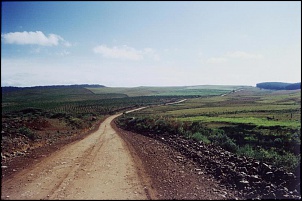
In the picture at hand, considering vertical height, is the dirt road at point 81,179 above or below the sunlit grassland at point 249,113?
below

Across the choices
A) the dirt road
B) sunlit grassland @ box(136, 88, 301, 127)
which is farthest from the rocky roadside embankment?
sunlit grassland @ box(136, 88, 301, 127)

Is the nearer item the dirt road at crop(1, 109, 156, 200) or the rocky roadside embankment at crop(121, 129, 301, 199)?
the rocky roadside embankment at crop(121, 129, 301, 199)

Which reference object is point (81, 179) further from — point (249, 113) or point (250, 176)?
point (249, 113)

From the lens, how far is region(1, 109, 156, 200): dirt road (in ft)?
30.1

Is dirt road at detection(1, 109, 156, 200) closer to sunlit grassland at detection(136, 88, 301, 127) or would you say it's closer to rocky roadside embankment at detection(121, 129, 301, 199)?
rocky roadside embankment at detection(121, 129, 301, 199)

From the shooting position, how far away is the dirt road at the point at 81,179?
916 centimetres

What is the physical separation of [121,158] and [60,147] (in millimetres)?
5344

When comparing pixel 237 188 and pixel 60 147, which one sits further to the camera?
pixel 60 147

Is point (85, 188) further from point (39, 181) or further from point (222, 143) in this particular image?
point (222, 143)

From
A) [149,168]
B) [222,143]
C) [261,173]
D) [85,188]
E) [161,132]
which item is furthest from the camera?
[161,132]

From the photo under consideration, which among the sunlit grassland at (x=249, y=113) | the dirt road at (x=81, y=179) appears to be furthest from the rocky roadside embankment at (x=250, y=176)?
the sunlit grassland at (x=249, y=113)

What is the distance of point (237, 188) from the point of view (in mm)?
9586

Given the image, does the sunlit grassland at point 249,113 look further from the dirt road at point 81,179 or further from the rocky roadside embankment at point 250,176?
the dirt road at point 81,179

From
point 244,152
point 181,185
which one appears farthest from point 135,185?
point 244,152
